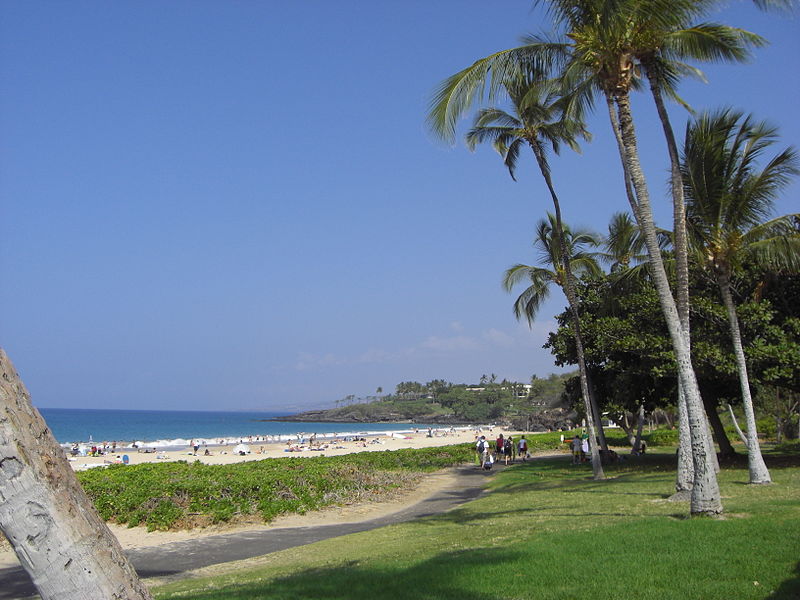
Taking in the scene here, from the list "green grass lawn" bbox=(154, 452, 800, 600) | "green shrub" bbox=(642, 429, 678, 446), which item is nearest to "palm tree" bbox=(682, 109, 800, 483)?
"green grass lawn" bbox=(154, 452, 800, 600)

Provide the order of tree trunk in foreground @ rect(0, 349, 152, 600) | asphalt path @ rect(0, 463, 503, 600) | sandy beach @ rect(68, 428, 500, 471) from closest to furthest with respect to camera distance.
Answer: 1. tree trunk in foreground @ rect(0, 349, 152, 600)
2. asphalt path @ rect(0, 463, 503, 600)
3. sandy beach @ rect(68, 428, 500, 471)

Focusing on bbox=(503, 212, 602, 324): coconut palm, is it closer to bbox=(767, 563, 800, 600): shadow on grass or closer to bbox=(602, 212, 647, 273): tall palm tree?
bbox=(602, 212, 647, 273): tall palm tree

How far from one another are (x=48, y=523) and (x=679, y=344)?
434 inches

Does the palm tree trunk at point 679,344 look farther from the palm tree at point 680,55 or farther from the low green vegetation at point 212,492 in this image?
the low green vegetation at point 212,492

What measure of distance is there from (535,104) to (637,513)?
44.3 ft

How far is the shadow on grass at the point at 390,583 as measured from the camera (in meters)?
6.74

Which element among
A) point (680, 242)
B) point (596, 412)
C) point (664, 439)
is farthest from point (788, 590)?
point (664, 439)

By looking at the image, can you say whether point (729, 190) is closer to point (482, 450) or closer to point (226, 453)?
point (482, 450)

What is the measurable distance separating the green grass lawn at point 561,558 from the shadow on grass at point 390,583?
0.02 meters

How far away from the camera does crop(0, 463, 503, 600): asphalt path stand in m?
11.3

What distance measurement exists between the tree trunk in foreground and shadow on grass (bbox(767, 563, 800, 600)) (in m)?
5.34

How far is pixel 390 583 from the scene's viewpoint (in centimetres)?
736

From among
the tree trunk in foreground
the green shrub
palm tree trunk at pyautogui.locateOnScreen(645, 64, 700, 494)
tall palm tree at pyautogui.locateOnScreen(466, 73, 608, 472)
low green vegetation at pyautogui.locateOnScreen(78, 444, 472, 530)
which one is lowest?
the green shrub

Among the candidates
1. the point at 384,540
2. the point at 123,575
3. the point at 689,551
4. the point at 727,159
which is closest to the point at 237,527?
the point at 384,540
